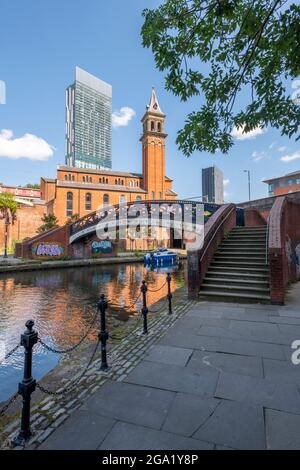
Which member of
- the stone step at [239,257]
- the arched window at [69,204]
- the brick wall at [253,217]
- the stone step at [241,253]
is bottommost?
the stone step at [239,257]

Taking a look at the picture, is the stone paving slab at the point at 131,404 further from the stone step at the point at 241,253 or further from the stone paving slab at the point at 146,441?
the stone step at the point at 241,253

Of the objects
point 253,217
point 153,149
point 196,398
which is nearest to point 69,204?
point 153,149

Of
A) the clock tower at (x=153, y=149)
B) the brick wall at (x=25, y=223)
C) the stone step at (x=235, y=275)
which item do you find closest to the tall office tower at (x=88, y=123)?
the clock tower at (x=153, y=149)

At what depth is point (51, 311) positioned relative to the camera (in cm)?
935

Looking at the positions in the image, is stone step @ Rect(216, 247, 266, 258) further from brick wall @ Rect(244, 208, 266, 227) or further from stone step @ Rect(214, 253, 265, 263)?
brick wall @ Rect(244, 208, 266, 227)

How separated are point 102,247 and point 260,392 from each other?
28.2 metres

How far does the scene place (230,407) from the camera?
2.89 metres

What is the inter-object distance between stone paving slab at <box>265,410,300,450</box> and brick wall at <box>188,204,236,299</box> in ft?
17.2

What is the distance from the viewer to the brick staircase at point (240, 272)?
7613 mm

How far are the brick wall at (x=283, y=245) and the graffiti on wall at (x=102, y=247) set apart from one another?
22.7 metres

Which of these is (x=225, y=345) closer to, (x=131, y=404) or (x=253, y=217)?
(x=131, y=404)

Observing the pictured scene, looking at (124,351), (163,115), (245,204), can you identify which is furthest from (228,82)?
(163,115)

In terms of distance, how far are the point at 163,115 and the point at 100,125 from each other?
Answer: 80038 mm
